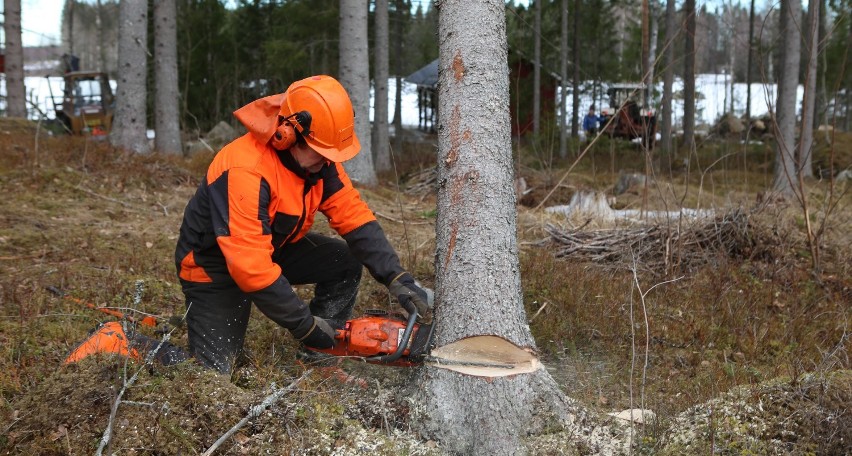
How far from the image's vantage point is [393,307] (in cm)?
490

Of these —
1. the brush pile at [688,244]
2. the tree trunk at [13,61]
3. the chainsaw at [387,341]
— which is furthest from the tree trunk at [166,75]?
the chainsaw at [387,341]

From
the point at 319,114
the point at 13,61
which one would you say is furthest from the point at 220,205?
the point at 13,61

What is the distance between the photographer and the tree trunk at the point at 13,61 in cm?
1562

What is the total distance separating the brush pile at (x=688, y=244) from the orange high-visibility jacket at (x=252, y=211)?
113 inches

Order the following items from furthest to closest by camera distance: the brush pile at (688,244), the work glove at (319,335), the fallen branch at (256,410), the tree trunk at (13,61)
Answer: the tree trunk at (13,61)
the brush pile at (688,244)
the work glove at (319,335)
the fallen branch at (256,410)

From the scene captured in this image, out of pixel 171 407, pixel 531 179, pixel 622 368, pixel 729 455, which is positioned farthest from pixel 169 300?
pixel 531 179

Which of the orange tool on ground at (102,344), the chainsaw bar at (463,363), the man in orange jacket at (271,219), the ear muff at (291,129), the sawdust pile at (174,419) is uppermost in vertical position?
the ear muff at (291,129)

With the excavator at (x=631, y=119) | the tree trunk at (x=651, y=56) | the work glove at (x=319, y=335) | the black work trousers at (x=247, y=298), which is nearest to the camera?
the work glove at (x=319, y=335)

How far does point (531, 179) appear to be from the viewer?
1094cm

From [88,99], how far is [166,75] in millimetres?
11558

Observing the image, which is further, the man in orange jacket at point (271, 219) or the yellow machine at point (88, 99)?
the yellow machine at point (88, 99)

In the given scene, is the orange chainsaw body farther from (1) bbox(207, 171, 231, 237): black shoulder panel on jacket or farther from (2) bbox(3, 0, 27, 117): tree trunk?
(2) bbox(3, 0, 27, 117): tree trunk

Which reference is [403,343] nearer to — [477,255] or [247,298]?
[477,255]

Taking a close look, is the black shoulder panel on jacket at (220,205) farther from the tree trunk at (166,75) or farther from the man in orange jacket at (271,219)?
the tree trunk at (166,75)
